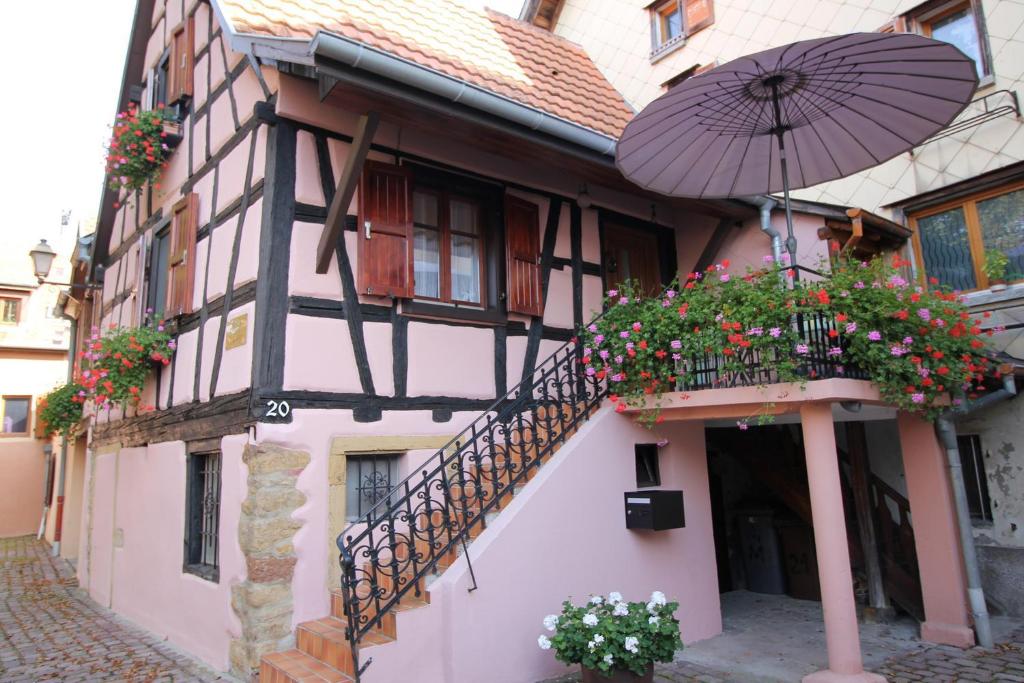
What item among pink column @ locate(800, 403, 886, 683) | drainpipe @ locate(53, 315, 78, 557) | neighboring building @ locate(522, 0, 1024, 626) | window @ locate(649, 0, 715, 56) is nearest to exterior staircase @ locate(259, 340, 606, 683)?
pink column @ locate(800, 403, 886, 683)

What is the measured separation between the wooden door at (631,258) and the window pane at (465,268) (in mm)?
1822

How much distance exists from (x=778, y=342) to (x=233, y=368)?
4287mm

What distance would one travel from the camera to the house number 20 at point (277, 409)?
17.3 ft

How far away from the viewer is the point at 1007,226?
23.6ft

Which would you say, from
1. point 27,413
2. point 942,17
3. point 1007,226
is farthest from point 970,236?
point 27,413

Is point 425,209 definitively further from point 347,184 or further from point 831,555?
point 831,555

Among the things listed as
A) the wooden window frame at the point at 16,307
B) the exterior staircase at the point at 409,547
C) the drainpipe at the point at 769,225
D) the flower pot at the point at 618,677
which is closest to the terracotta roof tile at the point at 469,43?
the drainpipe at the point at 769,225

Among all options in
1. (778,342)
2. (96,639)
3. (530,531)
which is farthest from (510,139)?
(96,639)

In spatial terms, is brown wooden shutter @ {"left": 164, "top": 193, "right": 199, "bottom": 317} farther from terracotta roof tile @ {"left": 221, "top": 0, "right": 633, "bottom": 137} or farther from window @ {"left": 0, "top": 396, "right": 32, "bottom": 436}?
window @ {"left": 0, "top": 396, "right": 32, "bottom": 436}

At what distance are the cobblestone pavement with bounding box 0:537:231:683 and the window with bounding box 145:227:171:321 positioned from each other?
134 inches

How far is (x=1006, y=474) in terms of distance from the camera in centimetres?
684

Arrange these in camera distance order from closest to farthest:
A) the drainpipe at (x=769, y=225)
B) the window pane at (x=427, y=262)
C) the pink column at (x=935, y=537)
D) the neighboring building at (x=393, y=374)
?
1. the neighboring building at (x=393, y=374)
2. the pink column at (x=935, y=537)
3. the window pane at (x=427, y=262)
4. the drainpipe at (x=769, y=225)

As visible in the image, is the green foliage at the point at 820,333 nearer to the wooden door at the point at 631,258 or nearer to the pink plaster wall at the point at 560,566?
the pink plaster wall at the point at 560,566

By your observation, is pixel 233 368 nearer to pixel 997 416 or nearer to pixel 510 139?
pixel 510 139
